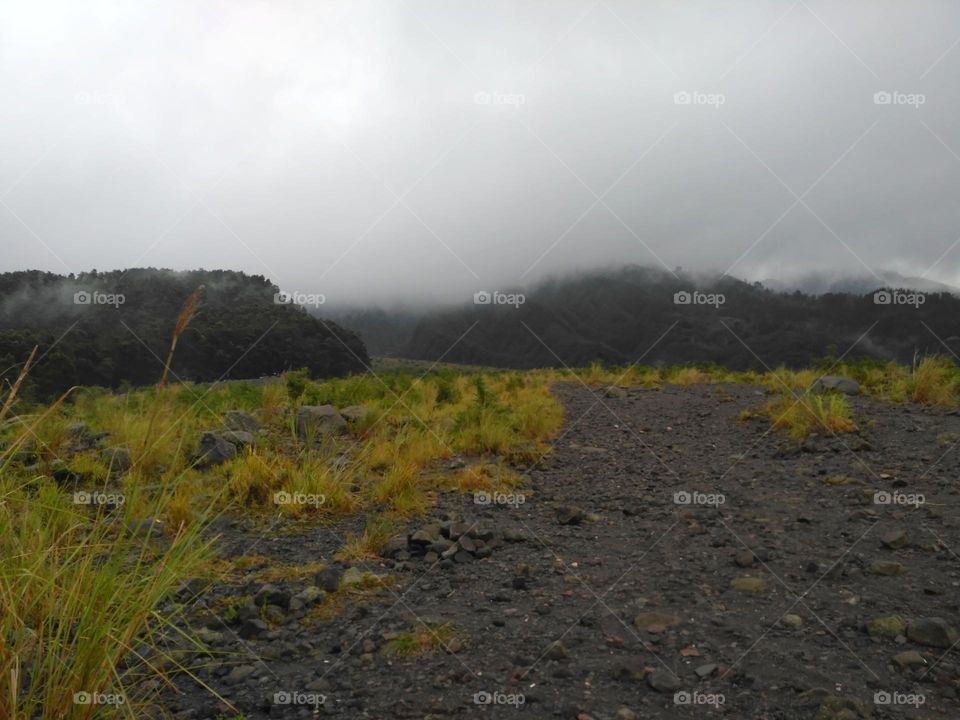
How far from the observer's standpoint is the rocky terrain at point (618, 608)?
262 centimetres

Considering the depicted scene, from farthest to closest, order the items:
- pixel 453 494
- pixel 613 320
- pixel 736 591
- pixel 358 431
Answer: pixel 613 320
pixel 358 431
pixel 453 494
pixel 736 591

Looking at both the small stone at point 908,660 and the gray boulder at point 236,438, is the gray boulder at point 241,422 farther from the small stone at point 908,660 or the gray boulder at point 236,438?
the small stone at point 908,660

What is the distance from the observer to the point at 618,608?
138 inches

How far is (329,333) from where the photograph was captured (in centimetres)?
2277

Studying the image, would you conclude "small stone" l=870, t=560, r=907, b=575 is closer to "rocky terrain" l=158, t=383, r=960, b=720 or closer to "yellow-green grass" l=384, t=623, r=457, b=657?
"rocky terrain" l=158, t=383, r=960, b=720

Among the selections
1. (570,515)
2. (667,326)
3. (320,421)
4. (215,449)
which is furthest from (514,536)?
(667,326)

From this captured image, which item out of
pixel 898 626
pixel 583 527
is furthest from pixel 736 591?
pixel 583 527

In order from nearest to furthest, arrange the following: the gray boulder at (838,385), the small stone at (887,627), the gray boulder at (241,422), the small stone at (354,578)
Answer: the small stone at (887,627)
the small stone at (354,578)
the gray boulder at (241,422)
the gray boulder at (838,385)

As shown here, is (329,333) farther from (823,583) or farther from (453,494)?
(823,583)

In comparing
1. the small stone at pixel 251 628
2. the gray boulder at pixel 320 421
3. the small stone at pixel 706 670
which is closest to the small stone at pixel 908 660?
the small stone at pixel 706 670

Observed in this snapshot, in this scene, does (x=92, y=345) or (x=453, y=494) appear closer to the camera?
(x=453, y=494)

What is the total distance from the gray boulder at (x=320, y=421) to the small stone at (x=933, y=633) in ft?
21.6

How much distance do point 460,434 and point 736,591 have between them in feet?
15.6

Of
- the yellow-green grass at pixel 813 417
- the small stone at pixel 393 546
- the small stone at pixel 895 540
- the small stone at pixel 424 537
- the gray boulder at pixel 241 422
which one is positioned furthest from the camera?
the gray boulder at pixel 241 422
